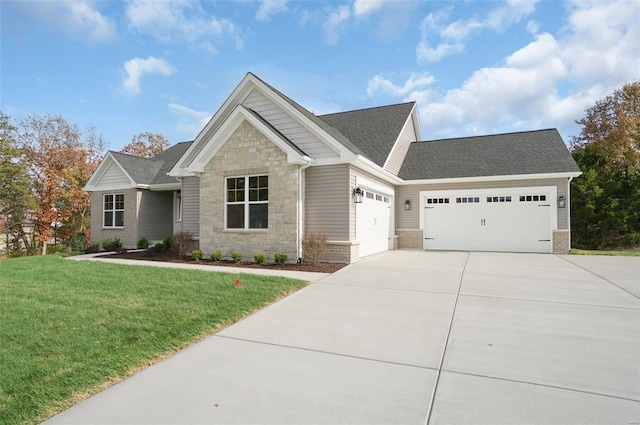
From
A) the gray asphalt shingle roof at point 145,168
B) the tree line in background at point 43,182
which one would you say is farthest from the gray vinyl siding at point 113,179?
the tree line in background at point 43,182

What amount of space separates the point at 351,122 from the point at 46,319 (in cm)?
1466

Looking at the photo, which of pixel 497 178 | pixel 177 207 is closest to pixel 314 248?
pixel 497 178

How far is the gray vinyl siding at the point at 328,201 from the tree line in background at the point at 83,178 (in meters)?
15.3

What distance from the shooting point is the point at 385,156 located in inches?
521

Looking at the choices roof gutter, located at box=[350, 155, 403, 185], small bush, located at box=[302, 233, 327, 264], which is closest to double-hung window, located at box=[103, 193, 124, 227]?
small bush, located at box=[302, 233, 327, 264]

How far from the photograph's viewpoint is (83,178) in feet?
72.7

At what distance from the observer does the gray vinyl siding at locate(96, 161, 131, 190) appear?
51.9 feet

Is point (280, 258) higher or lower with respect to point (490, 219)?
lower

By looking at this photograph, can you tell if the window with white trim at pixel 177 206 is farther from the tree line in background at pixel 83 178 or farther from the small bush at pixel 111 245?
the tree line in background at pixel 83 178

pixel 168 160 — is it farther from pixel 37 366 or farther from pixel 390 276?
pixel 37 366

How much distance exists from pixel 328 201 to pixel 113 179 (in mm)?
12306

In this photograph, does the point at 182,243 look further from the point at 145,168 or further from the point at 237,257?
the point at 145,168

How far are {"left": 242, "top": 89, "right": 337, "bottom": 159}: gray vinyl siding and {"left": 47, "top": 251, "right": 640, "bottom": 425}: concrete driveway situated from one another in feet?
18.5

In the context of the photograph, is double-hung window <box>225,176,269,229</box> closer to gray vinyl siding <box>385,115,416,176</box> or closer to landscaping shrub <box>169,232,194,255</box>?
landscaping shrub <box>169,232,194,255</box>
